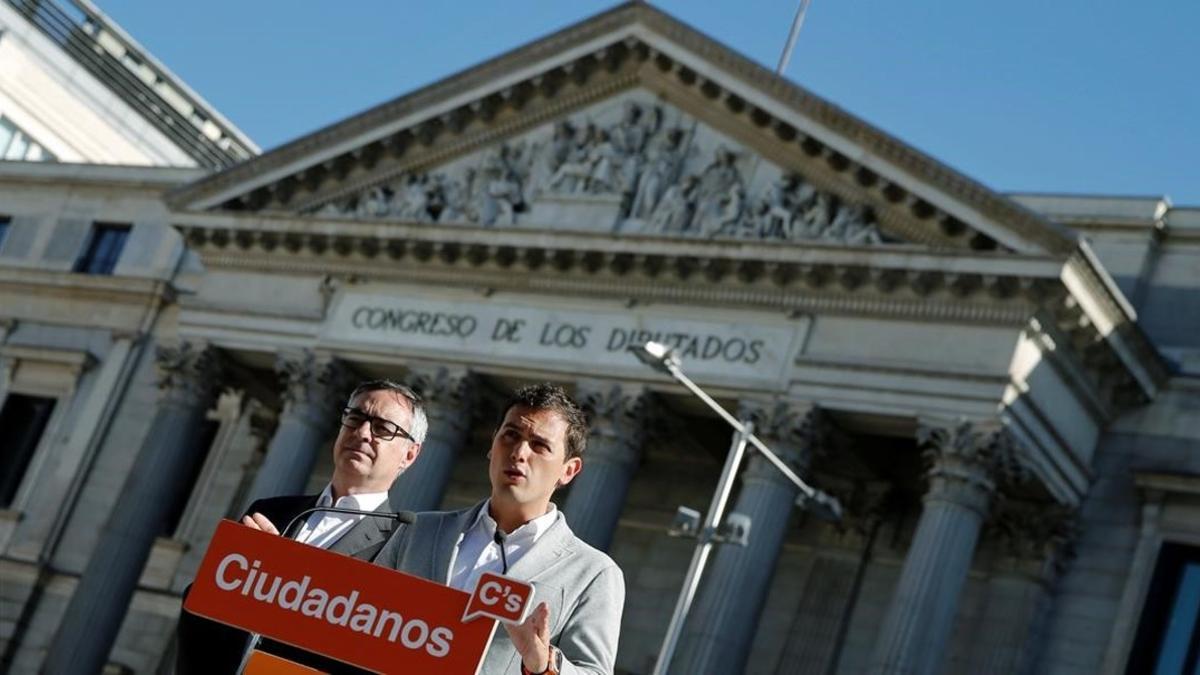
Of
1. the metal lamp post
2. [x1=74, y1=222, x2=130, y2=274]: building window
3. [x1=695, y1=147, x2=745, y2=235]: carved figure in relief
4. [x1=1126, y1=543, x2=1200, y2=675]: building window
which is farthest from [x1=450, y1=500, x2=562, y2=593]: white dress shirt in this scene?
[x1=74, y1=222, x2=130, y2=274]: building window

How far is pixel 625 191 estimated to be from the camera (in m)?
41.0

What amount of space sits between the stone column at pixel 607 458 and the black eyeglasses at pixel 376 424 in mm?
29792

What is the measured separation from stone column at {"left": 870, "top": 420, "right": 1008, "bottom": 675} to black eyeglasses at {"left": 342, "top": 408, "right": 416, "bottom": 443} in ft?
87.3

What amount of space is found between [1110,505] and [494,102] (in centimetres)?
1443

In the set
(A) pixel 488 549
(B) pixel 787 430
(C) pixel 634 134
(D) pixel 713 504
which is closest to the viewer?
(A) pixel 488 549

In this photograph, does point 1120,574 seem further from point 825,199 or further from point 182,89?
point 182,89

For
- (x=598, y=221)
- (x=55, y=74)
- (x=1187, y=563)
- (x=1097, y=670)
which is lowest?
(x=1097, y=670)

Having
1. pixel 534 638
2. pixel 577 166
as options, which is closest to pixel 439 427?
pixel 577 166

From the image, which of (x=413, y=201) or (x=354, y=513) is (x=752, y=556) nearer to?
(x=413, y=201)

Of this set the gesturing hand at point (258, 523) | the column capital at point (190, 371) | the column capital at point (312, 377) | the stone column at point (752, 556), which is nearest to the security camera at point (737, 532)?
the stone column at point (752, 556)

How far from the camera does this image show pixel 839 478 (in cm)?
4072

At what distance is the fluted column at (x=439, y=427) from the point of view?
41.2m

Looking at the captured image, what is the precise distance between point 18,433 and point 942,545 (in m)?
25.6

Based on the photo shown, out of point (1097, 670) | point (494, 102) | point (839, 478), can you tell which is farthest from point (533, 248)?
point (1097, 670)
